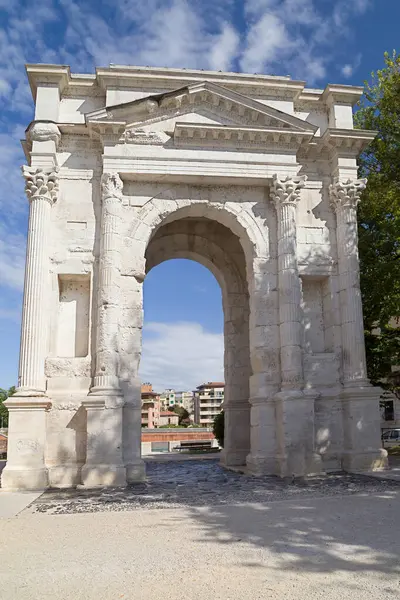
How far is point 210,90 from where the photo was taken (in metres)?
13.1

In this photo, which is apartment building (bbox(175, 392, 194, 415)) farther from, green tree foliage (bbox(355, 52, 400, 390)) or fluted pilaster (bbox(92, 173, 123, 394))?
fluted pilaster (bbox(92, 173, 123, 394))

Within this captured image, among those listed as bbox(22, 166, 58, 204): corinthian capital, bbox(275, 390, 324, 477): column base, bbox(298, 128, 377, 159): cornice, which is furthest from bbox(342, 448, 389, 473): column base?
bbox(22, 166, 58, 204): corinthian capital

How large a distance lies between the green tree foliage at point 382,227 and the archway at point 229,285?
13.4 ft

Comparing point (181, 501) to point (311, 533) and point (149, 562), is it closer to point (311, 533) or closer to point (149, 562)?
point (311, 533)

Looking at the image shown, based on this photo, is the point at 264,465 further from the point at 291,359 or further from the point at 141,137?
the point at 141,137

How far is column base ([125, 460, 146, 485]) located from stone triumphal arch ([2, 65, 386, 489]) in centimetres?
3

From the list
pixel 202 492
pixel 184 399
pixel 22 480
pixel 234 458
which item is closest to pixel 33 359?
pixel 22 480

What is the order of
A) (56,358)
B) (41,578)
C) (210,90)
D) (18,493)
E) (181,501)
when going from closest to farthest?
(41,578) < (181,501) < (18,493) < (56,358) < (210,90)

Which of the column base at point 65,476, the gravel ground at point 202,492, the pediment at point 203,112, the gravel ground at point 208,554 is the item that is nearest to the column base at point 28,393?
the column base at point 65,476

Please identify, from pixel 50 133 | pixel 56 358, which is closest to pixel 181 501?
pixel 56 358

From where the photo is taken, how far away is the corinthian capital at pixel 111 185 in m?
12.5

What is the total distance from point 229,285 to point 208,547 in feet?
35.5

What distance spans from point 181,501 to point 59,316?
551 centimetres

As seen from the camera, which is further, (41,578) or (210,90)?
(210,90)
